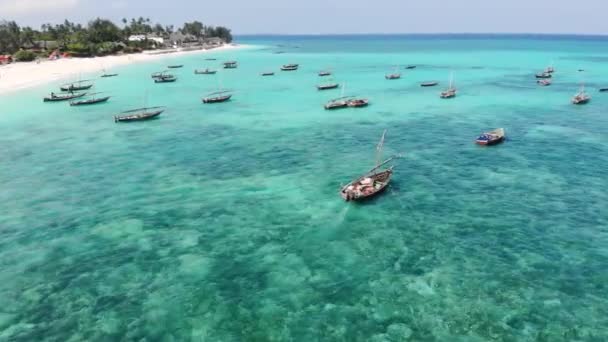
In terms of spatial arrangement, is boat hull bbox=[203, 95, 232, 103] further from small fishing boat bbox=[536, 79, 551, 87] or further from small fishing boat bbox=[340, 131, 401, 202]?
small fishing boat bbox=[536, 79, 551, 87]

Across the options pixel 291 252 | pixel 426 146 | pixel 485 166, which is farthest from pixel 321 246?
pixel 426 146

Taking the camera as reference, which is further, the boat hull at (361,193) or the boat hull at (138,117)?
the boat hull at (138,117)

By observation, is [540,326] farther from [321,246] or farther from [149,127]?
[149,127]

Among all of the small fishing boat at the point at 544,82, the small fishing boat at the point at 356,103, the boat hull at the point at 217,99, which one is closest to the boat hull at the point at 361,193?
the small fishing boat at the point at 356,103

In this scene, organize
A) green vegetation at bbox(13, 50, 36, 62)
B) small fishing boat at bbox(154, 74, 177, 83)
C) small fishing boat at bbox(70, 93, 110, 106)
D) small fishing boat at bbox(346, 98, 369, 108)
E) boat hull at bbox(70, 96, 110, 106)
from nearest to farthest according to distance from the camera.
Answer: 1. small fishing boat at bbox(346, 98, 369, 108)
2. boat hull at bbox(70, 96, 110, 106)
3. small fishing boat at bbox(70, 93, 110, 106)
4. small fishing boat at bbox(154, 74, 177, 83)
5. green vegetation at bbox(13, 50, 36, 62)

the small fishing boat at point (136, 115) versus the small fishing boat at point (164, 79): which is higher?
the small fishing boat at point (164, 79)

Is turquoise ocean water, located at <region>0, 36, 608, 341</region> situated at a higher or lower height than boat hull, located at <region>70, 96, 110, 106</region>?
lower

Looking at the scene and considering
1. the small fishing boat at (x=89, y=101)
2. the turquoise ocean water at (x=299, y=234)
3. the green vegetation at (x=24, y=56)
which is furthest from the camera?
the green vegetation at (x=24, y=56)

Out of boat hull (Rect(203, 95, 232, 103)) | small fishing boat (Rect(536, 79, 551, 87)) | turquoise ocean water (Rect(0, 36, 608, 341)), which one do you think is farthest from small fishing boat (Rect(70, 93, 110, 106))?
small fishing boat (Rect(536, 79, 551, 87))

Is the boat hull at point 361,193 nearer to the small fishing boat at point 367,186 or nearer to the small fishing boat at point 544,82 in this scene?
the small fishing boat at point 367,186
